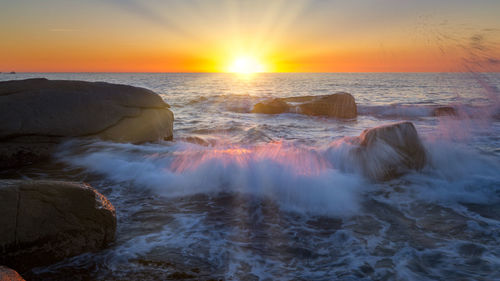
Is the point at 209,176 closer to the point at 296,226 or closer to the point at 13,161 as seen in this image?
the point at 296,226

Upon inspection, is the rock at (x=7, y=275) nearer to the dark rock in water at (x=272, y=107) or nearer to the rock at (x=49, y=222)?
the rock at (x=49, y=222)

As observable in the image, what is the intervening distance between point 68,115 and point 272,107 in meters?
11.1

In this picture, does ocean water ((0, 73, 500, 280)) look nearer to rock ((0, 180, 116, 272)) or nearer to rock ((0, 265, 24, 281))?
rock ((0, 180, 116, 272))

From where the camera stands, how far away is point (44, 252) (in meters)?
2.85

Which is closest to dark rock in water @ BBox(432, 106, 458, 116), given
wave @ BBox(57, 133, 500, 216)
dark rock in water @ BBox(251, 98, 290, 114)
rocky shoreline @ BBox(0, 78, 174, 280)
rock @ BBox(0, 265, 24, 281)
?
dark rock in water @ BBox(251, 98, 290, 114)

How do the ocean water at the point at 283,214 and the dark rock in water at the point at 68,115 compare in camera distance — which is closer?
the ocean water at the point at 283,214

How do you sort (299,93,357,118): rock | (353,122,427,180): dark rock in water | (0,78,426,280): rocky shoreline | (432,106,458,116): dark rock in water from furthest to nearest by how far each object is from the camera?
(432,106,458,116): dark rock in water → (299,93,357,118): rock → (353,122,427,180): dark rock in water → (0,78,426,280): rocky shoreline

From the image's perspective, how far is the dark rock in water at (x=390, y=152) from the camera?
5641 millimetres

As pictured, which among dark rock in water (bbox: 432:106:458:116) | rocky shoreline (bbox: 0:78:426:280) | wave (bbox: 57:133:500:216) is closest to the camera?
rocky shoreline (bbox: 0:78:426:280)

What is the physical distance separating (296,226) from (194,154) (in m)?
3.31

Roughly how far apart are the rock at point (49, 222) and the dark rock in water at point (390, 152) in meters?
4.52

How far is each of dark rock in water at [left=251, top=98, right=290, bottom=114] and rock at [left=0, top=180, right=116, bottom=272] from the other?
13694 mm

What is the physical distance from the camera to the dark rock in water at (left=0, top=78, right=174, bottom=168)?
649cm

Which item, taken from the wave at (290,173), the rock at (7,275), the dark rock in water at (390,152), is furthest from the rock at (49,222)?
the dark rock in water at (390,152)
